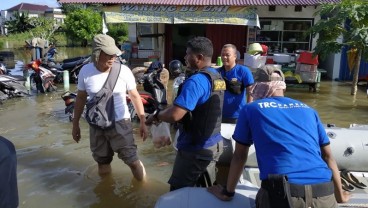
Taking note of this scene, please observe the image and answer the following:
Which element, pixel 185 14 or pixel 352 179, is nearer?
pixel 352 179

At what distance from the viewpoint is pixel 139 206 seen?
4.15 metres

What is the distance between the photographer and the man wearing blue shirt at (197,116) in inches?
107

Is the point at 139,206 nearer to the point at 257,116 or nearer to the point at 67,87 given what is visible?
the point at 257,116

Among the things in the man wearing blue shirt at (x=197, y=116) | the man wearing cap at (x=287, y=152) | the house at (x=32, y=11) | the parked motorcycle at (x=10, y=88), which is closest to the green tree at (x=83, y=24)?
the parked motorcycle at (x=10, y=88)

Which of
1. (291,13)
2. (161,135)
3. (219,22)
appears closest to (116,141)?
(161,135)

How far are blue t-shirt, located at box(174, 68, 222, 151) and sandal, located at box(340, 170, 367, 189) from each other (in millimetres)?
1854

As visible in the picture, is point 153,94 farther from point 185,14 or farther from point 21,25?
point 21,25

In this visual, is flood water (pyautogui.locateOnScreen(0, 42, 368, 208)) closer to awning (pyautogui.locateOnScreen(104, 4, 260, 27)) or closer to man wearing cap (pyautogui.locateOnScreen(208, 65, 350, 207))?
man wearing cap (pyautogui.locateOnScreen(208, 65, 350, 207))

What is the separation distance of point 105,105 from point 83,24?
32214 millimetres

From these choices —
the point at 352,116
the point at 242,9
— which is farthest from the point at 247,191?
the point at 242,9

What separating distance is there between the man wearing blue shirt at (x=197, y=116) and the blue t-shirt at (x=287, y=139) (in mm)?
562

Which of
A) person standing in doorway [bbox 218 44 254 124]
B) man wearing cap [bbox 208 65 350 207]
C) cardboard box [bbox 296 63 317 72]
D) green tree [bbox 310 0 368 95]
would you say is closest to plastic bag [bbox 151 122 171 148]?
man wearing cap [bbox 208 65 350 207]

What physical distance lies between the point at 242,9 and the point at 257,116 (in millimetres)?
10676

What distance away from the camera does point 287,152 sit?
7.02ft
